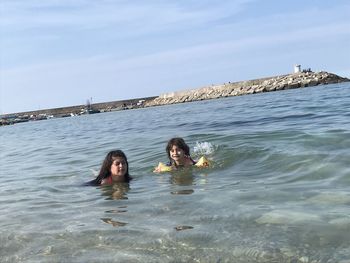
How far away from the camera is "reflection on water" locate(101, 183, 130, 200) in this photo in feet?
25.1

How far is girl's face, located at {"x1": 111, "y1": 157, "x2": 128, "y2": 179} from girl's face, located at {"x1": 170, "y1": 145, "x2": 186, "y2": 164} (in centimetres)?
134

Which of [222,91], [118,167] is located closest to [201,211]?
[118,167]

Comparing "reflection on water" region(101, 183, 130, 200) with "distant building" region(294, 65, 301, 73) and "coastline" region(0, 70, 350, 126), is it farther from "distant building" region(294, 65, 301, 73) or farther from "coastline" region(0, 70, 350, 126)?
"distant building" region(294, 65, 301, 73)

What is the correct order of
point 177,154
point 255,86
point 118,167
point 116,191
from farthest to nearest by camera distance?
point 255,86
point 177,154
point 118,167
point 116,191

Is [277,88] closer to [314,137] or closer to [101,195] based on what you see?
[314,137]

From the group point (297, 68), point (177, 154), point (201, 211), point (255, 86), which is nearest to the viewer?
point (201, 211)

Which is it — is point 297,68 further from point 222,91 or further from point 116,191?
point 116,191

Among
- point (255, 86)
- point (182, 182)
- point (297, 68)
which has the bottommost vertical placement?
point (182, 182)

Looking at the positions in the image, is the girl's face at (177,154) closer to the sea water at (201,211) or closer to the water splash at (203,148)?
the sea water at (201,211)

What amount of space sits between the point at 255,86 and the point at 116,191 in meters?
77.4

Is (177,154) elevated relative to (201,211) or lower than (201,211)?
elevated

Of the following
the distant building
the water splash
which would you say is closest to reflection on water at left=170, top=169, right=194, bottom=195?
the water splash

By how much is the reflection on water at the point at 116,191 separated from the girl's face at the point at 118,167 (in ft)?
0.63

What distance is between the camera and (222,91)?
92.9 metres
